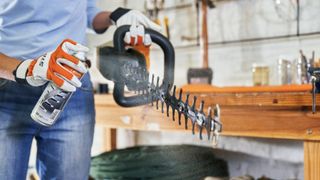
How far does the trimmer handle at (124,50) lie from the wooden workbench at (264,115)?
1.4 inches

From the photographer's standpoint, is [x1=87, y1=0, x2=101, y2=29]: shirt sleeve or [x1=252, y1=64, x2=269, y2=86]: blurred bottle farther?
[x1=252, y1=64, x2=269, y2=86]: blurred bottle

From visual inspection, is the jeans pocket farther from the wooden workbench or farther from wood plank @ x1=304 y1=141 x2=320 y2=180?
wood plank @ x1=304 y1=141 x2=320 y2=180

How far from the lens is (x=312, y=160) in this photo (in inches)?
28.7

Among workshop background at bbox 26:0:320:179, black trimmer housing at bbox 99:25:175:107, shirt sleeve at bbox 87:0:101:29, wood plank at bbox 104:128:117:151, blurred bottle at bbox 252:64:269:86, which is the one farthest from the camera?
wood plank at bbox 104:128:117:151

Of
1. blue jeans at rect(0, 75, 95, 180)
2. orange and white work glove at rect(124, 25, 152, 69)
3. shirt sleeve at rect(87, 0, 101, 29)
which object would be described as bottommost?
blue jeans at rect(0, 75, 95, 180)

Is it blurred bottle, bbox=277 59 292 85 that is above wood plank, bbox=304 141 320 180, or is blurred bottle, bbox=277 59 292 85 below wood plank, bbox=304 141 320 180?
above

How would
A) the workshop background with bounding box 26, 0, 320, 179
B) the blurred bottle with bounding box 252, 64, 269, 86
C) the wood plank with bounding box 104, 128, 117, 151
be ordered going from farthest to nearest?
the wood plank with bounding box 104, 128, 117, 151 < the blurred bottle with bounding box 252, 64, 269, 86 < the workshop background with bounding box 26, 0, 320, 179

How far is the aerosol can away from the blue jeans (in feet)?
0.12

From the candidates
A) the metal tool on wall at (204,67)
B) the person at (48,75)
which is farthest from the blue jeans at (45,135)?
the metal tool on wall at (204,67)

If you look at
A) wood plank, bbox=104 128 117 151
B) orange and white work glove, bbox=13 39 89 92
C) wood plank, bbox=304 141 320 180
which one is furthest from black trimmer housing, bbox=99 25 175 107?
wood plank, bbox=104 128 117 151

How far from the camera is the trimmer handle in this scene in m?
0.65

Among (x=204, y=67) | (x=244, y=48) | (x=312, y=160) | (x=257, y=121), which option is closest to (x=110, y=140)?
(x=204, y=67)

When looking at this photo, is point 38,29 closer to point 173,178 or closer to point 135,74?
point 135,74

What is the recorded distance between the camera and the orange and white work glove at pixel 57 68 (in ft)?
1.74
